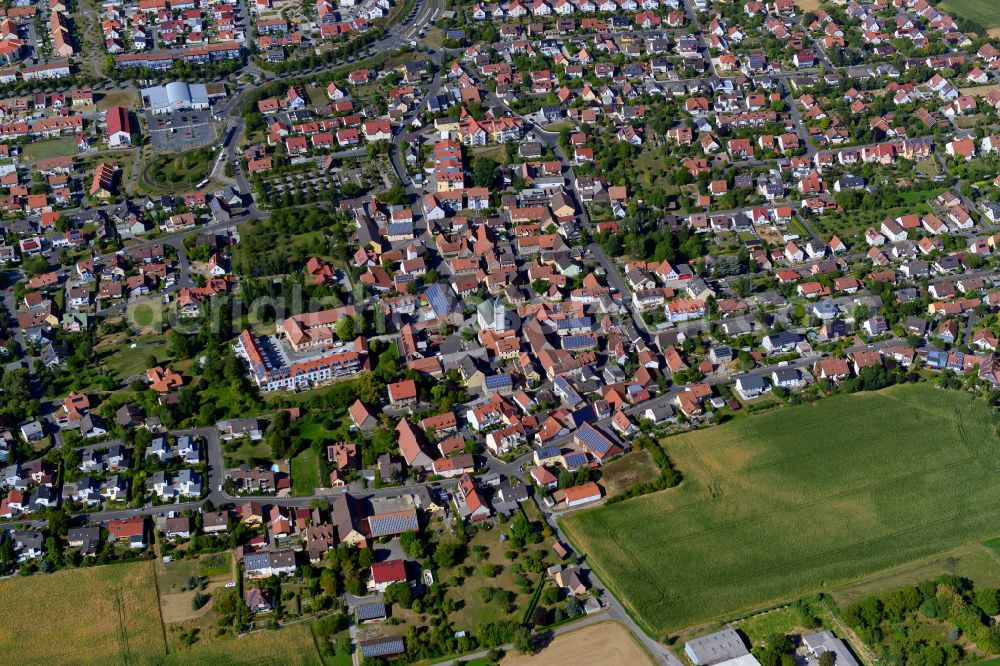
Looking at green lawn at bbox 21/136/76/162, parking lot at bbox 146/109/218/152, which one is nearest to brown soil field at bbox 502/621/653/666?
parking lot at bbox 146/109/218/152

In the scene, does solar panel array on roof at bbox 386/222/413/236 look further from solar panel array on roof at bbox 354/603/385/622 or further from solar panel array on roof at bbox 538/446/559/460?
solar panel array on roof at bbox 354/603/385/622

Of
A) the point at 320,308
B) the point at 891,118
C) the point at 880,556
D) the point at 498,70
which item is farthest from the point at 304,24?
the point at 880,556

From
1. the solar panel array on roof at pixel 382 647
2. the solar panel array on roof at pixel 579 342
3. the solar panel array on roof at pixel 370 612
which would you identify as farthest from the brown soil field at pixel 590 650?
the solar panel array on roof at pixel 579 342

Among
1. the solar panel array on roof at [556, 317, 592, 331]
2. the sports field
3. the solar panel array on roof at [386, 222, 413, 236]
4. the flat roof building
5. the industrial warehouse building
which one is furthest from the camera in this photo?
the industrial warehouse building

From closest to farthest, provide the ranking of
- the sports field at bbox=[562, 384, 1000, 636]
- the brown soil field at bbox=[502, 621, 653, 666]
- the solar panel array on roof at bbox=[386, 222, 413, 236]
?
the brown soil field at bbox=[502, 621, 653, 666], the sports field at bbox=[562, 384, 1000, 636], the solar panel array on roof at bbox=[386, 222, 413, 236]

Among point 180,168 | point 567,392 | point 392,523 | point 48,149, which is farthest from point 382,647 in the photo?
point 48,149

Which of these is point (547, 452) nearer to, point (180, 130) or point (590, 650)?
point (590, 650)

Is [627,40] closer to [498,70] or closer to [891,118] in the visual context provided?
[498,70]
